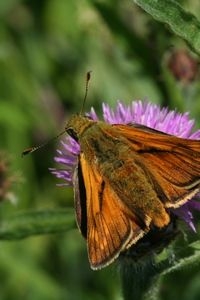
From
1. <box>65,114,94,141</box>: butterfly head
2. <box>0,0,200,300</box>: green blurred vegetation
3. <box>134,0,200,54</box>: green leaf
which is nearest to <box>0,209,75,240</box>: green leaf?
<box>0,0,200,300</box>: green blurred vegetation

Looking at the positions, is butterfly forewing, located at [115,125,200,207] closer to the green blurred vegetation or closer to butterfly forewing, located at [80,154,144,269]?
butterfly forewing, located at [80,154,144,269]

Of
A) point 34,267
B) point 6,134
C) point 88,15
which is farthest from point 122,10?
point 34,267

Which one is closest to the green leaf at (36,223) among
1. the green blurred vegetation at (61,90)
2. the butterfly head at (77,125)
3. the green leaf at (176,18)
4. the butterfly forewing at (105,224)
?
the green blurred vegetation at (61,90)

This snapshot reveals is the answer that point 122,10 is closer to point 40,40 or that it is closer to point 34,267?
point 40,40

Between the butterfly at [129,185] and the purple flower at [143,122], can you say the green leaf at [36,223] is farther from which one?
the butterfly at [129,185]

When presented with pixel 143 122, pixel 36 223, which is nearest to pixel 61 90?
pixel 36 223

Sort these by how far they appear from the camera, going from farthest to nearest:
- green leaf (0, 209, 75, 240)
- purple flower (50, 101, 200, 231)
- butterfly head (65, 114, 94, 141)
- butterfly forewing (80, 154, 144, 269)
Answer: green leaf (0, 209, 75, 240) < purple flower (50, 101, 200, 231) < butterfly head (65, 114, 94, 141) < butterfly forewing (80, 154, 144, 269)
